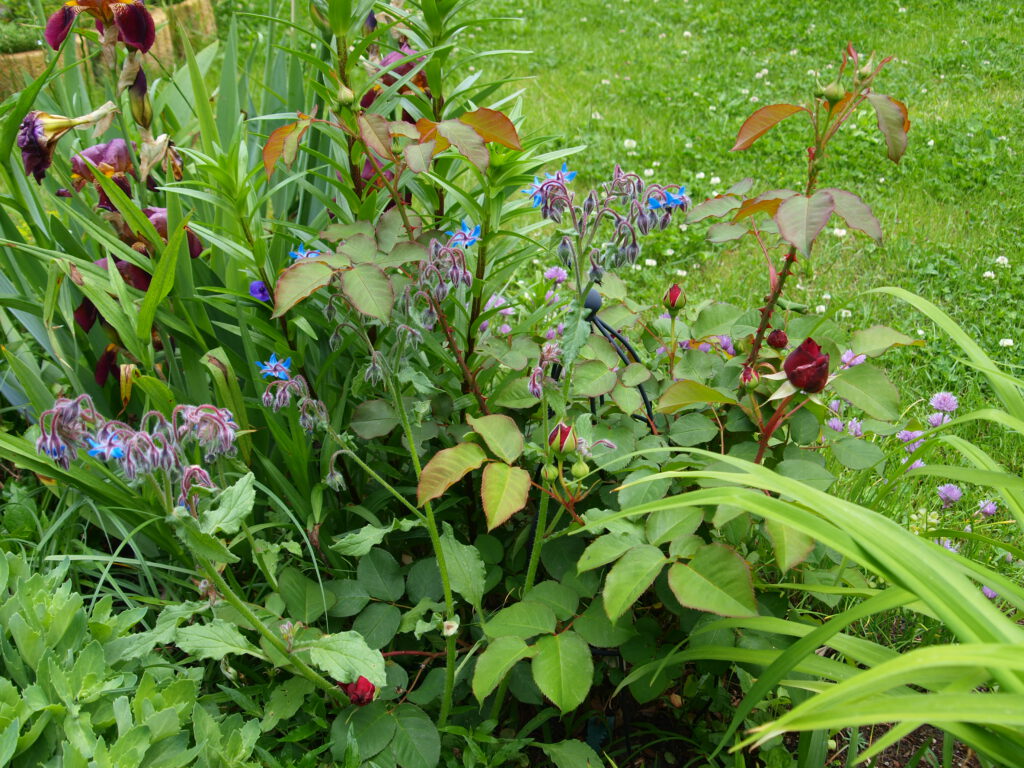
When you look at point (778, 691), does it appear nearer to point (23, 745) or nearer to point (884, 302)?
point (23, 745)

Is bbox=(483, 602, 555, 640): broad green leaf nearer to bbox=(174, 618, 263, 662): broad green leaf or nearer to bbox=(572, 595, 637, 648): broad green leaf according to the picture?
bbox=(572, 595, 637, 648): broad green leaf

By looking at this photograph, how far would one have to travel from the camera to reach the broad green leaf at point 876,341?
133 cm

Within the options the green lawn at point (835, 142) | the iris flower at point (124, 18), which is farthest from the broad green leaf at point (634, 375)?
the iris flower at point (124, 18)

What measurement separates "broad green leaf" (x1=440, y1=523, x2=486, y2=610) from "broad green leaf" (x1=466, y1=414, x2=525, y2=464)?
0.22m

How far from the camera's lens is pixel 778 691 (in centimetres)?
146

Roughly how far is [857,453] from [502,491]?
59 centimetres

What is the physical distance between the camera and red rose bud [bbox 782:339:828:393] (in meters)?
1.13

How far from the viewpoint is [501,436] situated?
1217 millimetres

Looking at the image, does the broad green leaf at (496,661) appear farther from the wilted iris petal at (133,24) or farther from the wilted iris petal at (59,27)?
the wilted iris petal at (59,27)

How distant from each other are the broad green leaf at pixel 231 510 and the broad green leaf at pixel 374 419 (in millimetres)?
306

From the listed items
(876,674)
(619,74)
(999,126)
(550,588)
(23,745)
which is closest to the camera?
(876,674)

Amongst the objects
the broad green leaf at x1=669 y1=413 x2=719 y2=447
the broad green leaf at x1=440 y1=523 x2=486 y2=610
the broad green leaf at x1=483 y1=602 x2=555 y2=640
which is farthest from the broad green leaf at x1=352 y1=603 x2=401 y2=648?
the broad green leaf at x1=669 y1=413 x2=719 y2=447

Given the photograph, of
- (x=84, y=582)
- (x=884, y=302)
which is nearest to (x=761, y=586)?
(x=84, y=582)

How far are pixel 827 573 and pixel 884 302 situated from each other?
74.3 inches
